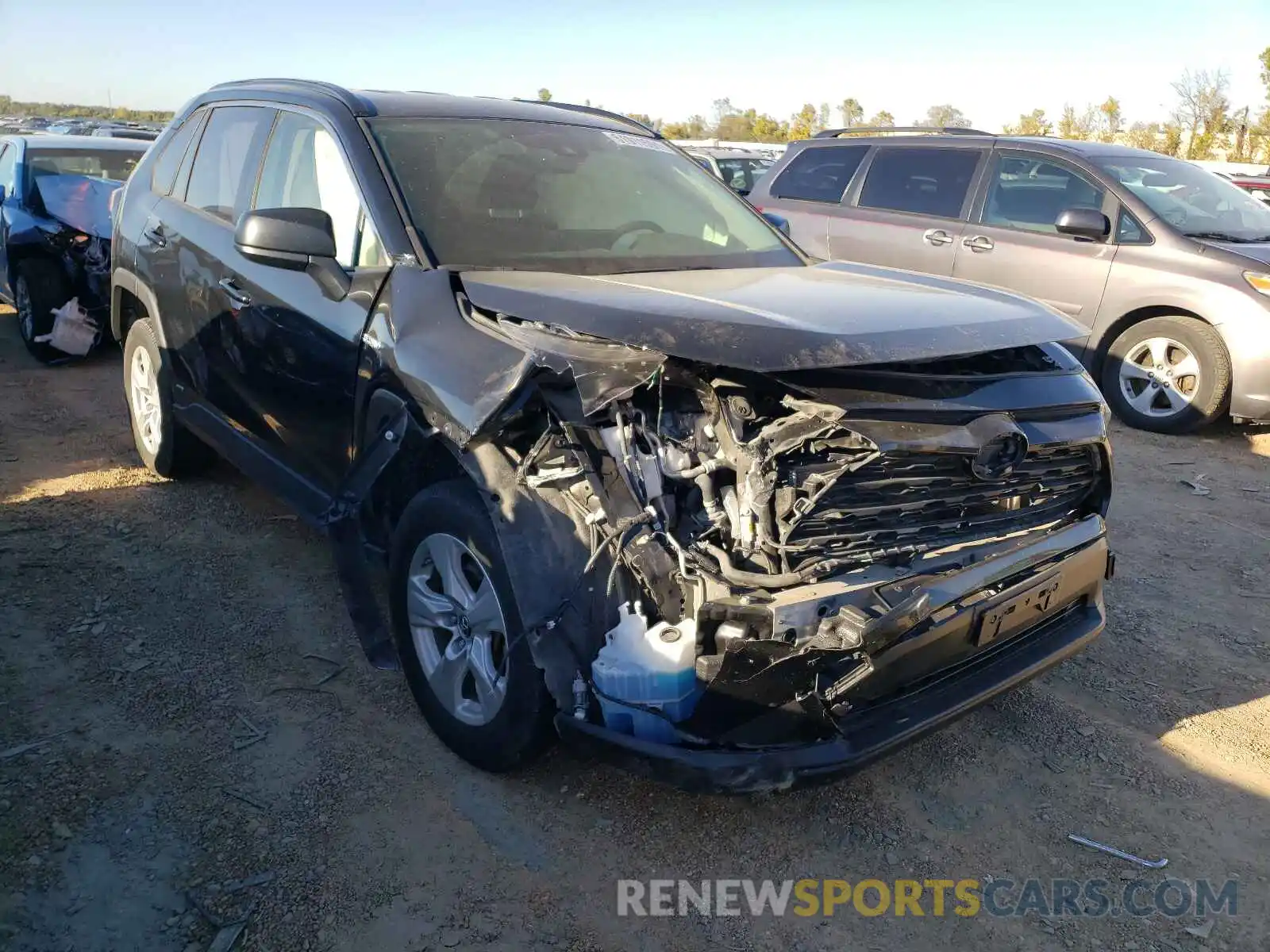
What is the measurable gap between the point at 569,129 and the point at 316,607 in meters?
2.20

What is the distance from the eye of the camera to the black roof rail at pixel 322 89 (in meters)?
3.56

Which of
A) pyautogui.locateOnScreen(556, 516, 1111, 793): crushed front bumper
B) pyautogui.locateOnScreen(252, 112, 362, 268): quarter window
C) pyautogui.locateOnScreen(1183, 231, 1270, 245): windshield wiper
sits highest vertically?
pyautogui.locateOnScreen(252, 112, 362, 268): quarter window

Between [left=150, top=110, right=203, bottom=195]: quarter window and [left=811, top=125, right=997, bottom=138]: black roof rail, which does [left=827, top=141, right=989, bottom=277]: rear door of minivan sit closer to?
[left=811, top=125, right=997, bottom=138]: black roof rail

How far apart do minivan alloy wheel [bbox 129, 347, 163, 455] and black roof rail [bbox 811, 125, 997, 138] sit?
19.7ft

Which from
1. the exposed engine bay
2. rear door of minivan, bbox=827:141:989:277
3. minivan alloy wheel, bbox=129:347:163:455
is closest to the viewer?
the exposed engine bay

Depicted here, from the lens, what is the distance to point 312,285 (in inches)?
132

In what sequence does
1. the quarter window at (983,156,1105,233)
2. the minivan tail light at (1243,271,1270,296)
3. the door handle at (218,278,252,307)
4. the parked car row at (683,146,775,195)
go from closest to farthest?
1. the door handle at (218,278,252,307)
2. the minivan tail light at (1243,271,1270,296)
3. the quarter window at (983,156,1105,233)
4. the parked car row at (683,146,775,195)

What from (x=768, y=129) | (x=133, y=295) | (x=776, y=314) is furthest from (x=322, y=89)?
(x=768, y=129)

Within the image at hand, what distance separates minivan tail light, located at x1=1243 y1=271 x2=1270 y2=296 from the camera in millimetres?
6160

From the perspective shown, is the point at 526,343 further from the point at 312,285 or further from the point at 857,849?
the point at 857,849

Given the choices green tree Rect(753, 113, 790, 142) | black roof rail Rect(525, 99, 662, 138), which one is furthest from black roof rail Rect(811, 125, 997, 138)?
green tree Rect(753, 113, 790, 142)

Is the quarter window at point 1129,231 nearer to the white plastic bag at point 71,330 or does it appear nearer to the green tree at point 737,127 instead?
the white plastic bag at point 71,330

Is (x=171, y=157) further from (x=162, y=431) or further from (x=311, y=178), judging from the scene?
(x=311, y=178)

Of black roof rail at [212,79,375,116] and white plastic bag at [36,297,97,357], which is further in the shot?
white plastic bag at [36,297,97,357]
